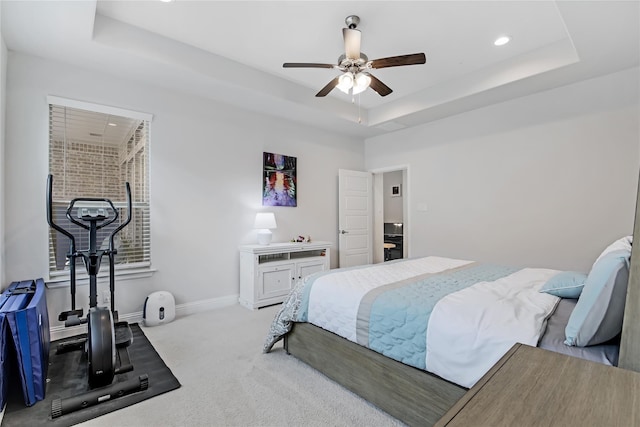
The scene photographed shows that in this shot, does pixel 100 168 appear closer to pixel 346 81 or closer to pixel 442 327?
pixel 346 81

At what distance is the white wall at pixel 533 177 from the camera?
3.32 meters

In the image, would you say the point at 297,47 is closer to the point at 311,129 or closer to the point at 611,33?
the point at 311,129

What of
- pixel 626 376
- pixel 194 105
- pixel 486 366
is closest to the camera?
pixel 626 376

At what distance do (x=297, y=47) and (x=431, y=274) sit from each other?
264 cm

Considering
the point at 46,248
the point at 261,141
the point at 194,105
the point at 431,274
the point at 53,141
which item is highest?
the point at 194,105

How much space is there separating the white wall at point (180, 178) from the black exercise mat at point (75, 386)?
851 millimetres

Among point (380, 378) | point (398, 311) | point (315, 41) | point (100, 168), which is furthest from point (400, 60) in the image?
point (100, 168)

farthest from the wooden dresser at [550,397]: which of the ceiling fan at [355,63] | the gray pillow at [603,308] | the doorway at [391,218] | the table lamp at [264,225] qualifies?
the doorway at [391,218]

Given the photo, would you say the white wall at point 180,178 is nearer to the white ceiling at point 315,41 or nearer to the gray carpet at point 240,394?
the white ceiling at point 315,41

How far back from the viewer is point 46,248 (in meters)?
2.95

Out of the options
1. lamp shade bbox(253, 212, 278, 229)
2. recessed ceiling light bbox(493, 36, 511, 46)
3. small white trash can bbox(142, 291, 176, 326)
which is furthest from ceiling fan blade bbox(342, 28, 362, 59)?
small white trash can bbox(142, 291, 176, 326)

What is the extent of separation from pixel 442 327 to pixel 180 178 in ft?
10.9

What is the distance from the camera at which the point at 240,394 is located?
204 cm

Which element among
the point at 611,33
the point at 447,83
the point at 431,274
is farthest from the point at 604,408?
the point at 447,83
